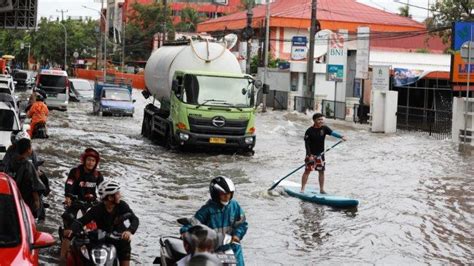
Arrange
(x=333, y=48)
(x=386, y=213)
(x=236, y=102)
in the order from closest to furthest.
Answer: (x=386, y=213) → (x=236, y=102) → (x=333, y=48)

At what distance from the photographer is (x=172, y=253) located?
709 centimetres

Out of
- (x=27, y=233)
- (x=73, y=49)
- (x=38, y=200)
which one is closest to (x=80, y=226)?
(x=27, y=233)

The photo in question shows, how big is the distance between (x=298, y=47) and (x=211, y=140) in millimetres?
28286

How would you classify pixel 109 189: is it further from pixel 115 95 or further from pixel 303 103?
pixel 303 103

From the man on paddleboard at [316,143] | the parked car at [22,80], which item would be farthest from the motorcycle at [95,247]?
the parked car at [22,80]

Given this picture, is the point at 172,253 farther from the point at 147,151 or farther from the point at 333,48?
the point at 333,48

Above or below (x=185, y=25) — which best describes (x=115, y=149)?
below

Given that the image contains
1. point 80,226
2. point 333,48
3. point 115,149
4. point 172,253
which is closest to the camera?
point 172,253

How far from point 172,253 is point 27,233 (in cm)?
130

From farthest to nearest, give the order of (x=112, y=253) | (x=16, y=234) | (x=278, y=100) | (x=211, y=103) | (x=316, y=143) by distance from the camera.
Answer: (x=278, y=100), (x=211, y=103), (x=316, y=143), (x=112, y=253), (x=16, y=234)

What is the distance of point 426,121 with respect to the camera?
35656 millimetres

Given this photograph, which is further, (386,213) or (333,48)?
(333,48)

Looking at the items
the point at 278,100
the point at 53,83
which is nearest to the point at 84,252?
the point at 53,83

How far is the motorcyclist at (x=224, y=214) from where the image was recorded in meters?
7.31
